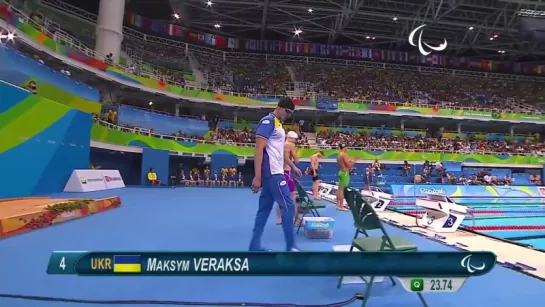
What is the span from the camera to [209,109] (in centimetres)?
2825

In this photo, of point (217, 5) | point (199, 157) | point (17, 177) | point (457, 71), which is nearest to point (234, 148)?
point (199, 157)

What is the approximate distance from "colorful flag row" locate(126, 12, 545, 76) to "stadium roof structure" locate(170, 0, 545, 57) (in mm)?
714

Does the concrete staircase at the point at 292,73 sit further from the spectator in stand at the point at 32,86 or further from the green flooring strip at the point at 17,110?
the green flooring strip at the point at 17,110

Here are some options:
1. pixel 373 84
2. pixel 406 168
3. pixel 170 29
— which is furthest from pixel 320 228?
pixel 373 84

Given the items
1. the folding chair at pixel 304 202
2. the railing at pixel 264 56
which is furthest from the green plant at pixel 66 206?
the railing at pixel 264 56

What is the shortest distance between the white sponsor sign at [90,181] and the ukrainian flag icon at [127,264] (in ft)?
39.2

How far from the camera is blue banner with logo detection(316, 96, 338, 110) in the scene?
2764 centimetres

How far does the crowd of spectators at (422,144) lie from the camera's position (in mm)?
26812

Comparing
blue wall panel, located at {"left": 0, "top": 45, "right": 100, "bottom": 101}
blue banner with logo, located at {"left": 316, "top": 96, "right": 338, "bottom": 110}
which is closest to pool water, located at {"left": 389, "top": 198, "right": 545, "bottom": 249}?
blue wall panel, located at {"left": 0, "top": 45, "right": 100, "bottom": 101}

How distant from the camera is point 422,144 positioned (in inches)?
1098

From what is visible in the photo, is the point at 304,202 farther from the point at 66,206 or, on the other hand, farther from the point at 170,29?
the point at 170,29

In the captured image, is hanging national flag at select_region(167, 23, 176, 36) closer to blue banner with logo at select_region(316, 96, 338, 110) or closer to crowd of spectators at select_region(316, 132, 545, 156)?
blue banner with logo at select_region(316, 96, 338, 110)

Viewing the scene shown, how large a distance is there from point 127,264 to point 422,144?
29.1 m

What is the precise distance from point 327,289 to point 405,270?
1.45 m
